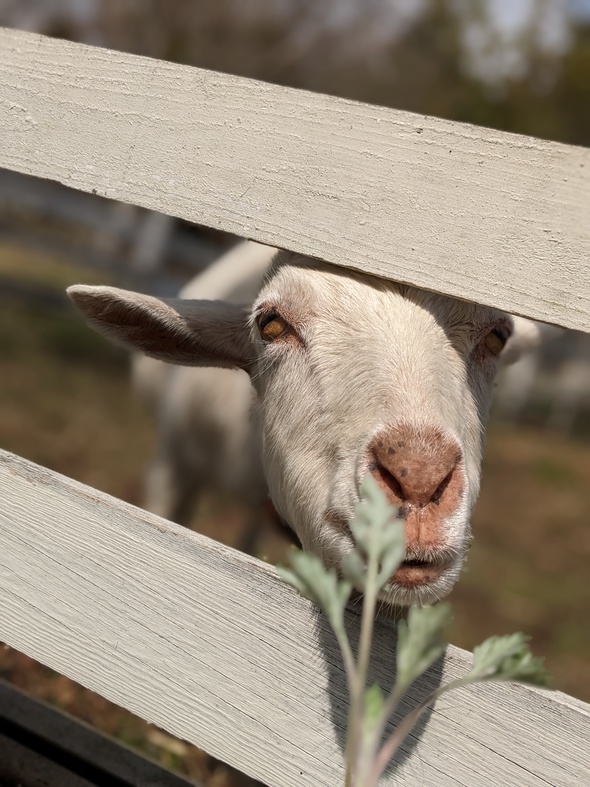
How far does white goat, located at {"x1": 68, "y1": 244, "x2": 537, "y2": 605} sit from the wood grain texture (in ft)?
1.12

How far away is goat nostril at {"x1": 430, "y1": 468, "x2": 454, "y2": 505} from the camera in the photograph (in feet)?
5.90

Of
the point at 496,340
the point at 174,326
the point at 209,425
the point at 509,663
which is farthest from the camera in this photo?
the point at 209,425

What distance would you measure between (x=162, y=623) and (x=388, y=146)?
3.59 ft

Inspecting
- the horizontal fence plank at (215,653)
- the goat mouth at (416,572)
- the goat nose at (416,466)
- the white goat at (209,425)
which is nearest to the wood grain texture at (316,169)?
the goat nose at (416,466)

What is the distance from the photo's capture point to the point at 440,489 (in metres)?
1.81

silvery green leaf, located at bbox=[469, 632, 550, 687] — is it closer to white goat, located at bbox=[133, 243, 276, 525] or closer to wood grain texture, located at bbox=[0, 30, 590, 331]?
wood grain texture, located at bbox=[0, 30, 590, 331]

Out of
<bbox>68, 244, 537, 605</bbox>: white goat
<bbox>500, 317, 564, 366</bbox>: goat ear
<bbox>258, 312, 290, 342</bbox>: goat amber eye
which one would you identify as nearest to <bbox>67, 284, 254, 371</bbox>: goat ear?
<bbox>68, 244, 537, 605</bbox>: white goat

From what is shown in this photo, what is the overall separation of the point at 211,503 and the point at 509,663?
628 cm

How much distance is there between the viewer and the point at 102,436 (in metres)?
8.20

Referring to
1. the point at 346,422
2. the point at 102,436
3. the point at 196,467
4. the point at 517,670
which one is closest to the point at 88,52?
the point at 346,422

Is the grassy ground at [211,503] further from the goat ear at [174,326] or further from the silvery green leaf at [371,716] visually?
the silvery green leaf at [371,716]

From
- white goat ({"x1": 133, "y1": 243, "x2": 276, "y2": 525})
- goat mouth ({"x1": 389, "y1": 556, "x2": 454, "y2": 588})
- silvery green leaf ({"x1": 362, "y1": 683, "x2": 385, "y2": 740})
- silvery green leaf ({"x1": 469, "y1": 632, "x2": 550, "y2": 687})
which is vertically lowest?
silvery green leaf ({"x1": 362, "y1": 683, "x2": 385, "y2": 740})

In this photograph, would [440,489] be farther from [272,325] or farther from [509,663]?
[272,325]

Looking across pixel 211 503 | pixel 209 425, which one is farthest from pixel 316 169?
pixel 211 503
